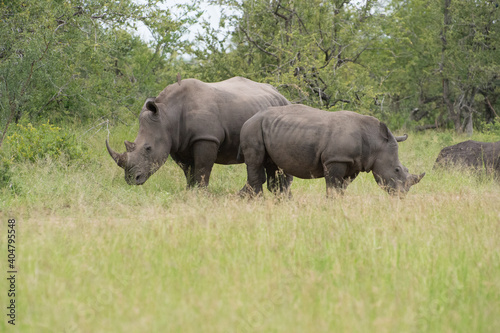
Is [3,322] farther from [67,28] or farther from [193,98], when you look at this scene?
[67,28]

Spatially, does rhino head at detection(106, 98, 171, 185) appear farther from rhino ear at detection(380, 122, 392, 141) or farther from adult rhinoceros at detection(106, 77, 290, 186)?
rhino ear at detection(380, 122, 392, 141)

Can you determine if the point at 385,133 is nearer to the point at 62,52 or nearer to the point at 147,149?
the point at 147,149

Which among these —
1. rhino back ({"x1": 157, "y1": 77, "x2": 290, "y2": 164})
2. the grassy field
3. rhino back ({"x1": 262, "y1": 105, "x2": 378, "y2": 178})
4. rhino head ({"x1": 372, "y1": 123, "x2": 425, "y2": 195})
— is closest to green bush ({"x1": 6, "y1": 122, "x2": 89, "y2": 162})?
rhino back ({"x1": 157, "y1": 77, "x2": 290, "y2": 164})

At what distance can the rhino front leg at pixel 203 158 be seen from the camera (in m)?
8.25

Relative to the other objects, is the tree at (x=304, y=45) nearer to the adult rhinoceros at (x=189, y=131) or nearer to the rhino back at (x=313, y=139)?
the adult rhinoceros at (x=189, y=131)

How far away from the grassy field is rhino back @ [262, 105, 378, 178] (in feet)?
2.26

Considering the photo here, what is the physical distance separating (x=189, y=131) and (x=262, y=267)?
4.36 m

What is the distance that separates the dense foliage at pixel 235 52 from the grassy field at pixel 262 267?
3626mm

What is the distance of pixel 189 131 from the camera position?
827cm

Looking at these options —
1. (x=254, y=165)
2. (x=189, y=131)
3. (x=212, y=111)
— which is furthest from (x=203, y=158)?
(x=254, y=165)

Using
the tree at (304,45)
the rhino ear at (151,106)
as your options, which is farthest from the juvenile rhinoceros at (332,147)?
the tree at (304,45)

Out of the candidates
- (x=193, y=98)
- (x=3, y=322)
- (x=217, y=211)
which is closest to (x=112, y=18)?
(x=193, y=98)

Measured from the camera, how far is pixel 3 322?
11.0ft

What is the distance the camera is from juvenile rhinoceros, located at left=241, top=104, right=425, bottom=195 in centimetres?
721
